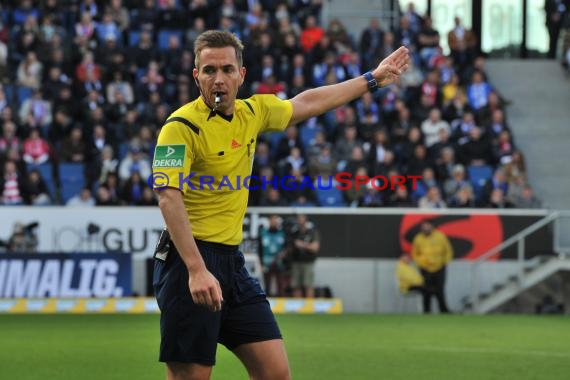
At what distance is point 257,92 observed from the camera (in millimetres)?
21969

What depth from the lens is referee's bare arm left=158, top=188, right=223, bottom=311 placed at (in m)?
5.65

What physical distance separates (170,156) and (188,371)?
1.04 m

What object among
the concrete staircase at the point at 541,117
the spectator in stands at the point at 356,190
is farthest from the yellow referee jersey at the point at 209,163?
the concrete staircase at the point at 541,117

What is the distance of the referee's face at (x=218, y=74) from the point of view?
5.86 metres

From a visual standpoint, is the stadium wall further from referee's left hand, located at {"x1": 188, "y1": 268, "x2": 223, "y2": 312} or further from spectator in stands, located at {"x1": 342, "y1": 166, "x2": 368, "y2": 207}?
referee's left hand, located at {"x1": 188, "y1": 268, "x2": 223, "y2": 312}

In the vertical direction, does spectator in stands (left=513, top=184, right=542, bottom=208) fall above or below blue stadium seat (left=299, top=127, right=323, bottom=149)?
below

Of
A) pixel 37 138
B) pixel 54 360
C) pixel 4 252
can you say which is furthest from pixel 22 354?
pixel 37 138

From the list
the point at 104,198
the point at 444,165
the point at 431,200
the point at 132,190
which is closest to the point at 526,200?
the point at 444,165

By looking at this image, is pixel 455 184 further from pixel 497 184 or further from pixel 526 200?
pixel 526 200

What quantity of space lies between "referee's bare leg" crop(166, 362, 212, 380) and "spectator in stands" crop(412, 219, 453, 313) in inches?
578

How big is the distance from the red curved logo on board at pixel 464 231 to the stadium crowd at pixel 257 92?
0.30 meters

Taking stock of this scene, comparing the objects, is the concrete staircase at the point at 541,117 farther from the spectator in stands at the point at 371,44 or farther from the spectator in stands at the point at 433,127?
the spectator in stands at the point at 371,44

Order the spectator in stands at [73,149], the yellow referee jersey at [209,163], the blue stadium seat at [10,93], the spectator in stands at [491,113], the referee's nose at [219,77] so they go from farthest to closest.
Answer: the spectator in stands at [491,113] → the blue stadium seat at [10,93] → the spectator in stands at [73,149] → the referee's nose at [219,77] → the yellow referee jersey at [209,163]

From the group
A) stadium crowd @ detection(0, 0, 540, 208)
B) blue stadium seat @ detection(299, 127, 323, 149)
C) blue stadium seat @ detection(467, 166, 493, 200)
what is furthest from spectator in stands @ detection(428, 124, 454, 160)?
blue stadium seat @ detection(299, 127, 323, 149)
